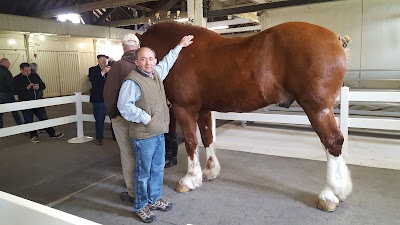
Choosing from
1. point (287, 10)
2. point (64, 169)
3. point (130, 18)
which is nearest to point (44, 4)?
point (130, 18)

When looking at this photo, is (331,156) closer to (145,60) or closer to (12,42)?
(145,60)

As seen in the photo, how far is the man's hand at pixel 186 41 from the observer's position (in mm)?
2721

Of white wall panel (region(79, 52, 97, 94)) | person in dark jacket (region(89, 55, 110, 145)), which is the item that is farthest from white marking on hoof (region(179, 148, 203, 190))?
white wall panel (region(79, 52, 97, 94))

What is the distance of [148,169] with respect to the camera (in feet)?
7.40

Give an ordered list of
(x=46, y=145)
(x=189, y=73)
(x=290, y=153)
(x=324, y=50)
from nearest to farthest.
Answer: (x=324, y=50), (x=189, y=73), (x=290, y=153), (x=46, y=145)

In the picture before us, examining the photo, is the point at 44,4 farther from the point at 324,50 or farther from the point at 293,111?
the point at 324,50

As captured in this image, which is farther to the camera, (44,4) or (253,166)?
(44,4)

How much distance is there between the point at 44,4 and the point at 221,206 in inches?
474

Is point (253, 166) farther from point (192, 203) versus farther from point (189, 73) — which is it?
point (189, 73)

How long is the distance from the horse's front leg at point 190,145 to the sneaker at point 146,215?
0.54 m

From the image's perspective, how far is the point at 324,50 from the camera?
2223 mm

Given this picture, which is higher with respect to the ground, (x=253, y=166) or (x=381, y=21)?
(x=381, y=21)

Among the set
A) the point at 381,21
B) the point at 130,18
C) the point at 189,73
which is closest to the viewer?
the point at 189,73

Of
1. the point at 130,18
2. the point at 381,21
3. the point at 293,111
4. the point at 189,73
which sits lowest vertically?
the point at 293,111
